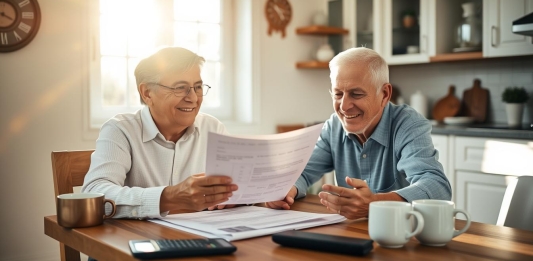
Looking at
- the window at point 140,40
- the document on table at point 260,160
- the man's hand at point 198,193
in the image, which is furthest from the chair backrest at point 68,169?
the window at point 140,40

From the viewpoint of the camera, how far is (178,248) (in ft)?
3.74

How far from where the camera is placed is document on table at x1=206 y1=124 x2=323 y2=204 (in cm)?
135

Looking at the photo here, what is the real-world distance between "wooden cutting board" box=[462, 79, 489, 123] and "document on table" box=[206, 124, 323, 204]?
108 inches

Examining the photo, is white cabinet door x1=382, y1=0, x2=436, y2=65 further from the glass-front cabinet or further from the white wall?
the white wall

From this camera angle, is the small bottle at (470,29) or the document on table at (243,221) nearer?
the document on table at (243,221)

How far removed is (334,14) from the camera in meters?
4.60

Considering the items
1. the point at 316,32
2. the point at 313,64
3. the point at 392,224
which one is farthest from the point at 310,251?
the point at 316,32

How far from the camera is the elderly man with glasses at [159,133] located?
178cm

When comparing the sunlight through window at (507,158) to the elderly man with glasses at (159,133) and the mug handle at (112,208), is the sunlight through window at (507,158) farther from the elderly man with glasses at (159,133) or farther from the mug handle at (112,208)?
the mug handle at (112,208)

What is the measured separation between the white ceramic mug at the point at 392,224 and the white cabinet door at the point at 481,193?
2.30 m

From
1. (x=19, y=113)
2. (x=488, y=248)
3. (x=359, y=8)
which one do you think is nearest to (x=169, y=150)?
(x=488, y=248)

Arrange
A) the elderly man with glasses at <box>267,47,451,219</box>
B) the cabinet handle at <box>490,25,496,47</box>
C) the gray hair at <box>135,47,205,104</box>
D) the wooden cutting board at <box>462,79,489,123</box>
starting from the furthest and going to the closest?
the wooden cutting board at <box>462,79,489,123</box> → the cabinet handle at <box>490,25,496,47</box> → the gray hair at <box>135,47,205,104</box> → the elderly man with glasses at <box>267,47,451,219</box>

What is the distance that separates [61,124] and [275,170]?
2.24 m

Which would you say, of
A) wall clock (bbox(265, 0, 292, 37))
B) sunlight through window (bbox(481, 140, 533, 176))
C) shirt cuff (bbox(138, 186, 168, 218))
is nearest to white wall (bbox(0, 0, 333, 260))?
wall clock (bbox(265, 0, 292, 37))
